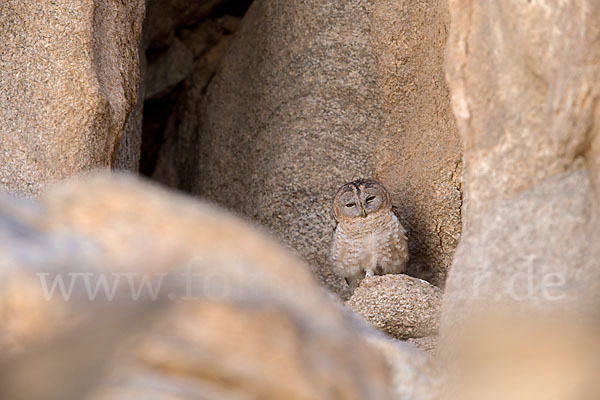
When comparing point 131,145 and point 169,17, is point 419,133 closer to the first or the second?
point 131,145

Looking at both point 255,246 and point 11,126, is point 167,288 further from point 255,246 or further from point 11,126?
point 11,126

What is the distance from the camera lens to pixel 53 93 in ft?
13.9

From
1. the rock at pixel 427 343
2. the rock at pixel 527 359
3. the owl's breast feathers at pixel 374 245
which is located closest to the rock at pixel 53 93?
the owl's breast feathers at pixel 374 245

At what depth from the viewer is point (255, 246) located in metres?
2.09

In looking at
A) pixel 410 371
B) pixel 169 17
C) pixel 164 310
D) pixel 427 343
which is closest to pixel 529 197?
pixel 410 371

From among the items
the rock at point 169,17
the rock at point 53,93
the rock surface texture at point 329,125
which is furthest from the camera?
the rock at point 169,17

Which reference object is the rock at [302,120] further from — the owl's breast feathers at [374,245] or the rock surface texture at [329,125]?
the owl's breast feathers at [374,245]

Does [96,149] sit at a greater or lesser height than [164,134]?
lesser

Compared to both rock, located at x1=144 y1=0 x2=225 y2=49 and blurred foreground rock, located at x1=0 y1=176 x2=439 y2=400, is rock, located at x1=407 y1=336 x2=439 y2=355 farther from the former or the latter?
rock, located at x1=144 y1=0 x2=225 y2=49

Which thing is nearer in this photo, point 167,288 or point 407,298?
Answer: point 167,288

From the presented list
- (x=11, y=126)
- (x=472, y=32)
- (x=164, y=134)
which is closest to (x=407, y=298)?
(x=472, y=32)

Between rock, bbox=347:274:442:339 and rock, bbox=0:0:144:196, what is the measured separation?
1.52 m

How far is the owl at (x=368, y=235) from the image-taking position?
5.22 m

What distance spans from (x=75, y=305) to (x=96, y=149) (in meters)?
2.59
